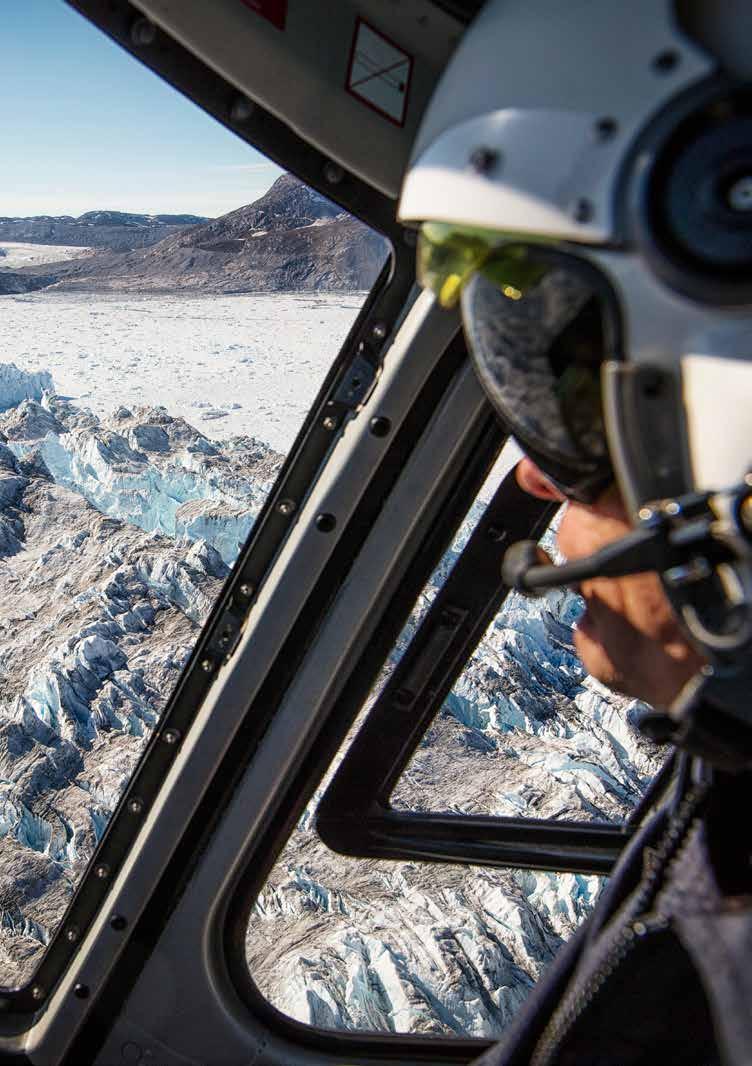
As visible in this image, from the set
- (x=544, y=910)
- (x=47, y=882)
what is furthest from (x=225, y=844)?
(x=544, y=910)

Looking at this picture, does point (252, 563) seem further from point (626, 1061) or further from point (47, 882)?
point (626, 1061)

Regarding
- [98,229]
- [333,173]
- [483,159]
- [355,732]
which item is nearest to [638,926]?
[355,732]

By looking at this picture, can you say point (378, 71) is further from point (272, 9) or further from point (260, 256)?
point (260, 256)

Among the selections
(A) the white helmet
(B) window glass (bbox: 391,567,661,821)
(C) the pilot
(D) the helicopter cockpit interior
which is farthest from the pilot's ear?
(B) window glass (bbox: 391,567,661,821)

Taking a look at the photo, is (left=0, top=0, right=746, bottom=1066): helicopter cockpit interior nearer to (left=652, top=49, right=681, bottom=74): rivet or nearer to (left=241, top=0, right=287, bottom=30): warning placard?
(left=241, top=0, right=287, bottom=30): warning placard

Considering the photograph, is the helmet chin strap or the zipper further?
the zipper

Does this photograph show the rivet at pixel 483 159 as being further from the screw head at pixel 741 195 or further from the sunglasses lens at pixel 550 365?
the screw head at pixel 741 195
